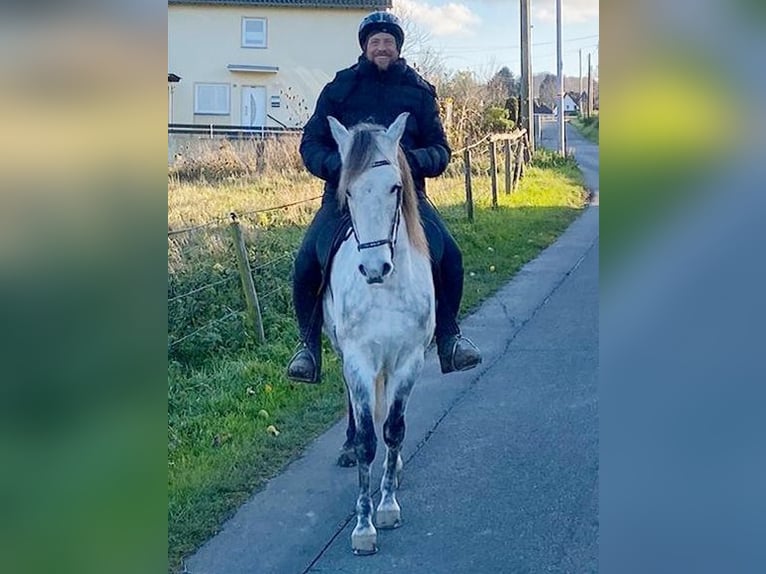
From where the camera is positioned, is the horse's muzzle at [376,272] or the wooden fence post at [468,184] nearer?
the horse's muzzle at [376,272]

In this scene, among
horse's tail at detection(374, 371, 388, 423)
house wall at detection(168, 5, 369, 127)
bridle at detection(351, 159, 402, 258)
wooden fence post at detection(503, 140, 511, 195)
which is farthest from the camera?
wooden fence post at detection(503, 140, 511, 195)

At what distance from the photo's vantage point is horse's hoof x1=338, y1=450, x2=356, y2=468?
3312 mm

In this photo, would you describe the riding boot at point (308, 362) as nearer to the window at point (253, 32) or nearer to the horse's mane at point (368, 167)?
the horse's mane at point (368, 167)

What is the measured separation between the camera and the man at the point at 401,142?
304 cm

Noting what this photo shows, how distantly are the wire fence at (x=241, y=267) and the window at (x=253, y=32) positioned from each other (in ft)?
1.74

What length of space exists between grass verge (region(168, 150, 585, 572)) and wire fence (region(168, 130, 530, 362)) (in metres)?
0.02

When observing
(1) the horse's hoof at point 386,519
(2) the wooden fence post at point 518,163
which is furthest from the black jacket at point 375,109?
(1) the horse's hoof at point 386,519

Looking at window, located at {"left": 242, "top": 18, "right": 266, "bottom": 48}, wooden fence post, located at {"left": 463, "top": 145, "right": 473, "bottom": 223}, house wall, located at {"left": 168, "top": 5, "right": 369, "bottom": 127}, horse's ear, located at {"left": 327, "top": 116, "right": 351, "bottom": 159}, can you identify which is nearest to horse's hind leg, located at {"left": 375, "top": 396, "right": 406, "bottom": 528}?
wooden fence post, located at {"left": 463, "top": 145, "right": 473, "bottom": 223}

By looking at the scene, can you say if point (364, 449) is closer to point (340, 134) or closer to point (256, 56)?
point (340, 134)

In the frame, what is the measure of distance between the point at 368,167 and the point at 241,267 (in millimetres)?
781

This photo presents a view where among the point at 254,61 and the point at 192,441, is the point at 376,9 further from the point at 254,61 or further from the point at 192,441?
the point at 192,441

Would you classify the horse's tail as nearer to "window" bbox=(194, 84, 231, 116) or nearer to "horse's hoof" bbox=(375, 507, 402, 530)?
"horse's hoof" bbox=(375, 507, 402, 530)
